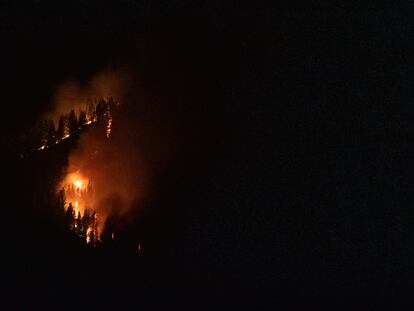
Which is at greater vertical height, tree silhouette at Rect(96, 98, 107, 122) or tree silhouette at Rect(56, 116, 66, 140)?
tree silhouette at Rect(96, 98, 107, 122)

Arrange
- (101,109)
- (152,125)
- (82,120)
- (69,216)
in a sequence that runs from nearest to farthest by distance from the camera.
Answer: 1. (69,216)
2. (82,120)
3. (101,109)
4. (152,125)

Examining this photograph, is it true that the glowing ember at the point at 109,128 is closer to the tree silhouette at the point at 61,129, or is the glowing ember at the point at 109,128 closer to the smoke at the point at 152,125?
the smoke at the point at 152,125

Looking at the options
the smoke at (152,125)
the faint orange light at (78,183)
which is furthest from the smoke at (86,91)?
the faint orange light at (78,183)

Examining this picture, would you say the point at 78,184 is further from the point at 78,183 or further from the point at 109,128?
the point at 109,128

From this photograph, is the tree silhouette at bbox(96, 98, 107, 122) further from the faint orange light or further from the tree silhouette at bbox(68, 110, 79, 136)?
the faint orange light

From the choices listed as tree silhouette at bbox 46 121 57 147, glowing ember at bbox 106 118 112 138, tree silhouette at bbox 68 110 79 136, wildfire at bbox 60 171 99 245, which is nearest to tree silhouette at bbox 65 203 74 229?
wildfire at bbox 60 171 99 245

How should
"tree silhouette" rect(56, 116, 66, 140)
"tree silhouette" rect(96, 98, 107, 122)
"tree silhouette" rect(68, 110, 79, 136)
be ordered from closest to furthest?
"tree silhouette" rect(56, 116, 66, 140) < "tree silhouette" rect(68, 110, 79, 136) < "tree silhouette" rect(96, 98, 107, 122)

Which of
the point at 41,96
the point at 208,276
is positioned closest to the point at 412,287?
the point at 208,276

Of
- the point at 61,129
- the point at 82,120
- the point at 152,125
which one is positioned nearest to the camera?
the point at 61,129

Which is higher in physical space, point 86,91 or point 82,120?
point 86,91

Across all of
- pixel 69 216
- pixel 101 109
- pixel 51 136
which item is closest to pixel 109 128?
pixel 101 109

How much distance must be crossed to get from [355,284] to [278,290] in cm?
91

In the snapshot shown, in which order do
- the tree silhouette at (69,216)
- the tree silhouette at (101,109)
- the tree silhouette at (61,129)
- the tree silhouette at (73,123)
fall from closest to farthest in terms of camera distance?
the tree silhouette at (69,216) → the tree silhouette at (61,129) → the tree silhouette at (73,123) → the tree silhouette at (101,109)

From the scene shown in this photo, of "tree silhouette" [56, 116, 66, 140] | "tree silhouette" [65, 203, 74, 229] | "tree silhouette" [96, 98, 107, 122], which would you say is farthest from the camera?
"tree silhouette" [96, 98, 107, 122]
